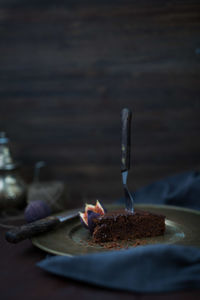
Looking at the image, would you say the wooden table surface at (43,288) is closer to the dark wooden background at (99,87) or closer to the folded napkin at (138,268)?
the folded napkin at (138,268)

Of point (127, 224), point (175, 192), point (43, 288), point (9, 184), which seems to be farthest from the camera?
point (175, 192)

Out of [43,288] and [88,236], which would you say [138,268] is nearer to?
[43,288]

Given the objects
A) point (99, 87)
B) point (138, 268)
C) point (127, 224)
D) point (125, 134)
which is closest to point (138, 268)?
point (138, 268)

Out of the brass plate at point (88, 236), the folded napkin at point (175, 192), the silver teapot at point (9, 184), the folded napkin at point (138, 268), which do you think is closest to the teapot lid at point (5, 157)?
the silver teapot at point (9, 184)

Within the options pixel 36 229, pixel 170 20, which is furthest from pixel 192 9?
pixel 36 229

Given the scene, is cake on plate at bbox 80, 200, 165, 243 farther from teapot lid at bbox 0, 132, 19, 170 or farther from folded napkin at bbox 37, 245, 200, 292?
teapot lid at bbox 0, 132, 19, 170
